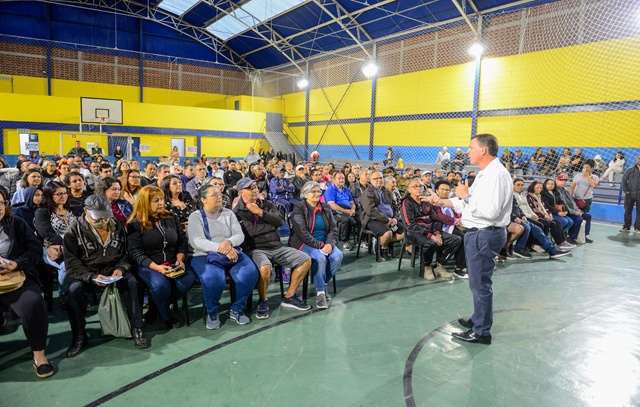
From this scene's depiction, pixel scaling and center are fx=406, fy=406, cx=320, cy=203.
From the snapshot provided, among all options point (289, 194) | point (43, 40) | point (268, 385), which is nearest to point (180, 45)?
point (43, 40)

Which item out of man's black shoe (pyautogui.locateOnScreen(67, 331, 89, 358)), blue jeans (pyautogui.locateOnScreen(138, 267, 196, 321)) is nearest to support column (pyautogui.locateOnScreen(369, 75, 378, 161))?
blue jeans (pyautogui.locateOnScreen(138, 267, 196, 321))

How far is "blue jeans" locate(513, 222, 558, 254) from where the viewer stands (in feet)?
20.0

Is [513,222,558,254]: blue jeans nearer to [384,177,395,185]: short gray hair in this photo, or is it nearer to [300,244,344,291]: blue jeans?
[384,177,395,185]: short gray hair

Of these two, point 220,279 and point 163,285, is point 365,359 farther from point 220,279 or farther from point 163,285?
point 163,285

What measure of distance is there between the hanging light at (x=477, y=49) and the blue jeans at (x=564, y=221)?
818 centimetres

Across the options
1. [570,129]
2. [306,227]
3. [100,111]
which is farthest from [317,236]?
[100,111]

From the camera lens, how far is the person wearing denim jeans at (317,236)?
4.04 metres

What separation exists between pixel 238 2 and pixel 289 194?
532 inches

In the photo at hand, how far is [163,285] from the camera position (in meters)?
3.27

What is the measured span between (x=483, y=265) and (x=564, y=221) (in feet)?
15.3

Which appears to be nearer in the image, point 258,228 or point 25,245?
point 25,245

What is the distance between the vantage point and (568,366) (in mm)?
2916

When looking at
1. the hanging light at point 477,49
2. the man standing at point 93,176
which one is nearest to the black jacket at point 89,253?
the man standing at point 93,176

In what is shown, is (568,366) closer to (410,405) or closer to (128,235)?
(410,405)
